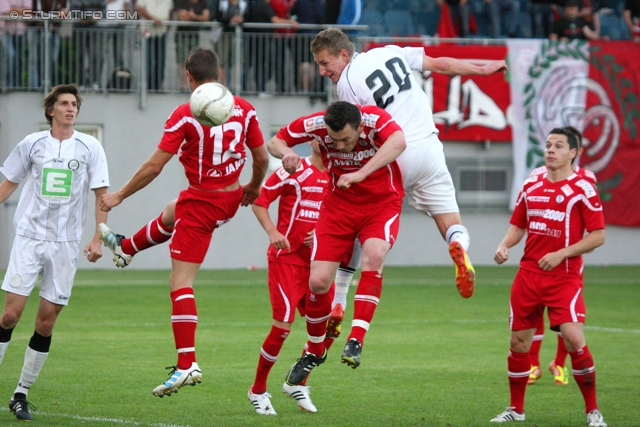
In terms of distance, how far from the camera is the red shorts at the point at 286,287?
855 centimetres

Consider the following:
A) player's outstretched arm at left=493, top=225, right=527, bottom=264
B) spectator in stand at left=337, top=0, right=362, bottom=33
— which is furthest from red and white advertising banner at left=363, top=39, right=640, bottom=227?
player's outstretched arm at left=493, top=225, right=527, bottom=264

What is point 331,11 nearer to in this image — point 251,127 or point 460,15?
point 460,15

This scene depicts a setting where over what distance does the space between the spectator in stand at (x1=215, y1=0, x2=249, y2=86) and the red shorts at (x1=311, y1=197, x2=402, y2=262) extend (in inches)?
522

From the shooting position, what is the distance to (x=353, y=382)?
9.89 meters

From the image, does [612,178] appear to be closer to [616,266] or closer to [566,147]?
[616,266]

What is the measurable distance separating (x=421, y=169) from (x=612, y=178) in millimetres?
17038

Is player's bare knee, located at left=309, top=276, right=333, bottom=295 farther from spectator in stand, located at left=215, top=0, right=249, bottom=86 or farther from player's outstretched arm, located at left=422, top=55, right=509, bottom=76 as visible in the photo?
spectator in stand, located at left=215, top=0, right=249, bottom=86

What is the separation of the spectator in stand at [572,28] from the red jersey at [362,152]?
54.1 ft

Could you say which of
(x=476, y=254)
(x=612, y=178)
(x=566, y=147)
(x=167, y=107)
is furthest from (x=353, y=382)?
(x=612, y=178)

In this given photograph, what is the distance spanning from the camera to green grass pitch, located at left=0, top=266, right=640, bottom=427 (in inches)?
321

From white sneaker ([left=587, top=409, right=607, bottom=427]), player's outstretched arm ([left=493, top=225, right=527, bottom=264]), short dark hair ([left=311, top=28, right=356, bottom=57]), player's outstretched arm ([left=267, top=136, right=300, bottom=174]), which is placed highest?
short dark hair ([left=311, top=28, right=356, bottom=57])

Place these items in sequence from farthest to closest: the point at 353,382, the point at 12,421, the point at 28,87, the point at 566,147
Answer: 1. the point at 28,87
2. the point at 353,382
3. the point at 566,147
4. the point at 12,421

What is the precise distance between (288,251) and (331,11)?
1296cm

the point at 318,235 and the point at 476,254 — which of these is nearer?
the point at 318,235
